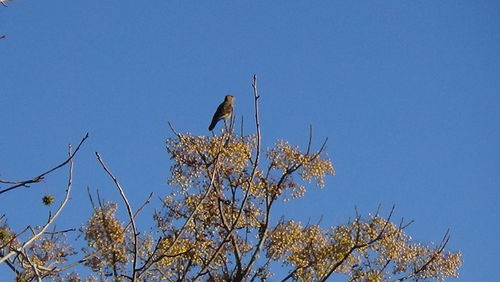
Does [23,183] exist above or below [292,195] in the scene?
below

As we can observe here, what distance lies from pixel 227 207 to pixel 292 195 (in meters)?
1.55

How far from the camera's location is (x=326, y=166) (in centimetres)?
1820

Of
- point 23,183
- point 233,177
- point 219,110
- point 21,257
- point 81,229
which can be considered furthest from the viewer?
point 81,229

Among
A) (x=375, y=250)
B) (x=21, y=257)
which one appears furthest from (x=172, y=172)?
(x=21, y=257)

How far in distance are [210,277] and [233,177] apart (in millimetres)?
2176

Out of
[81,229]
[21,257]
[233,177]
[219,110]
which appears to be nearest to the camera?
[21,257]

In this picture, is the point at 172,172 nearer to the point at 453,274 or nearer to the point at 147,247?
the point at 147,247

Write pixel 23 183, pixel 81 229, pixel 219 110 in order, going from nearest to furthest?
pixel 23 183 → pixel 219 110 → pixel 81 229

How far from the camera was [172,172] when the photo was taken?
17.8 meters

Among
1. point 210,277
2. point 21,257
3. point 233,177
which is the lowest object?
point 21,257

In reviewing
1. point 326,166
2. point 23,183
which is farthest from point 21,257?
point 326,166

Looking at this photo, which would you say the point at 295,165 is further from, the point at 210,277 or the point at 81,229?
the point at 81,229

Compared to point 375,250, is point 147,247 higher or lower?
lower

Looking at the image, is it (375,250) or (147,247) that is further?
(375,250)
